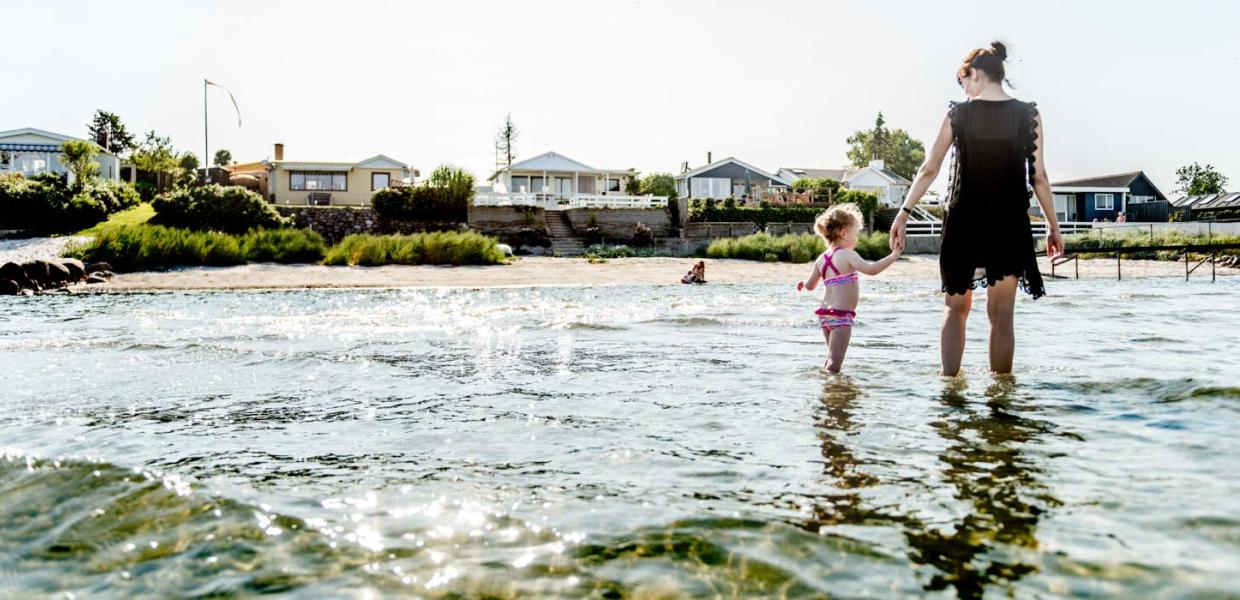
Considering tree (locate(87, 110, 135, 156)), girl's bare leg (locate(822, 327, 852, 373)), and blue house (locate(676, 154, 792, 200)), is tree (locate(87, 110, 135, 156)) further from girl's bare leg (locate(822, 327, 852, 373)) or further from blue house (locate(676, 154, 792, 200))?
girl's bare leg (locate(822, 327, 852, 373))

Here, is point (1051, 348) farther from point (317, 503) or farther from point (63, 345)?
point (63, 345)

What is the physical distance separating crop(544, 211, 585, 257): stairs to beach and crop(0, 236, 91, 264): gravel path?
18.0 meters

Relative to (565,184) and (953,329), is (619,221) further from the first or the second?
(953,329)

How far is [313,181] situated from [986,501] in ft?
183

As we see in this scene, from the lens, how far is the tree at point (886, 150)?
12462 cm

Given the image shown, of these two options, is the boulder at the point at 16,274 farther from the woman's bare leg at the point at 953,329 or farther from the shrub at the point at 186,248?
the woman's bare leg at the point at 953,329

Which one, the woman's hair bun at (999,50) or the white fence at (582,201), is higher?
the white fence at (582,201)

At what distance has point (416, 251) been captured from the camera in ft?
105

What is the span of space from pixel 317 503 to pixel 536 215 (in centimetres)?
4150

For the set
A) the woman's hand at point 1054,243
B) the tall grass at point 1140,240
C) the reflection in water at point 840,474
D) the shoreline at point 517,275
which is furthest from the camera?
the tall grass at point 1140,240

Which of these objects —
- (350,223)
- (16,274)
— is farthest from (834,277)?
(350,223)

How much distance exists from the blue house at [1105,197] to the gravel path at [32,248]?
61748 millimetres

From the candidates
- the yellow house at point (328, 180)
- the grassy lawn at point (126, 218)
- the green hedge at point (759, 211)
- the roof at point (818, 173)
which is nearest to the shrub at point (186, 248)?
the grassy lawn at point (126, 218)

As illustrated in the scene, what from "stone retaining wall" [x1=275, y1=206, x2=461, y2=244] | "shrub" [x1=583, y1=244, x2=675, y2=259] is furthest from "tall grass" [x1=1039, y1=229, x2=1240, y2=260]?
"stone retaining wall" [x1=275, y1=206, x2=461, y2=244]
